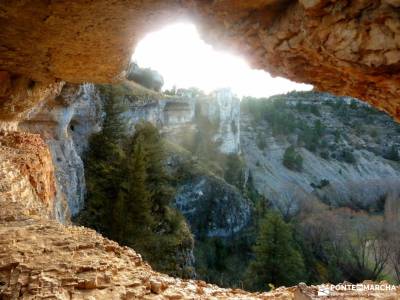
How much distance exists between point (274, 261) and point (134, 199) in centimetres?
1163

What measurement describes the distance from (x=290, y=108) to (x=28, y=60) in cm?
9664

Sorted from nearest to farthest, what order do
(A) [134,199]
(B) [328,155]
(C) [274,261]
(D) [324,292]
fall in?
1. (D) [324,292]
2. (A) [134,199]
3. (C) [274,261]
4. (B) [328,155]

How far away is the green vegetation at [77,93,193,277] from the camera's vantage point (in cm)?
1739

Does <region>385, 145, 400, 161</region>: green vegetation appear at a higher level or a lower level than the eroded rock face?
lower

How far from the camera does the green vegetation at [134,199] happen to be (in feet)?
57.1

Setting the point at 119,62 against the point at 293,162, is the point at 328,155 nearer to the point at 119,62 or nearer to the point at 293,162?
the point at 293,162

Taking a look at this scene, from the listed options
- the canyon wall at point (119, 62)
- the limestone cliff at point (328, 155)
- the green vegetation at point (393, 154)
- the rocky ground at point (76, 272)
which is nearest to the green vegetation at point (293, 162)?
the limestone cliff at point (328, 155)

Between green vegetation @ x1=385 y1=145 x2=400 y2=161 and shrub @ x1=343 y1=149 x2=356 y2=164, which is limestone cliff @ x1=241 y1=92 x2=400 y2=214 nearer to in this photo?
shrub @ x1=343 y1=149 x2=356 y2=164

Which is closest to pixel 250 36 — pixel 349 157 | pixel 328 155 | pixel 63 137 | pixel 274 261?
pixel 63 137

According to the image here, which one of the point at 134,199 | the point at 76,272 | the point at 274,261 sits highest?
the point at 76,272

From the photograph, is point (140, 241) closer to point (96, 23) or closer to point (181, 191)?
point (96, 23)

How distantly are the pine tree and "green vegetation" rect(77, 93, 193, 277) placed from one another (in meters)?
5.60

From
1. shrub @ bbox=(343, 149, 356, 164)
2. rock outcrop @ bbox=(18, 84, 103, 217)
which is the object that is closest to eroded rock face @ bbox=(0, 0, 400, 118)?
rock outcrop @ bbox=(18, 84, 103, 217)

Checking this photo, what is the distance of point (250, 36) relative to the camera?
18.3ft
